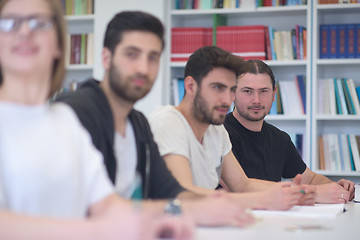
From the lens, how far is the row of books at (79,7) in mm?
4602

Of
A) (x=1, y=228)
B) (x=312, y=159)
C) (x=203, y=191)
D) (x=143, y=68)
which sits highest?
(x=143, y=68)

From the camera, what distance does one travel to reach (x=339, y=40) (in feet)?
13.7

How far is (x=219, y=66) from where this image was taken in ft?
6.94

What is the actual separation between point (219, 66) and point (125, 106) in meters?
0.58

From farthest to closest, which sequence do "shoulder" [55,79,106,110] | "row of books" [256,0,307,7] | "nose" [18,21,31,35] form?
"row of books" [256,0,307,7]
"shoulder" [55,79,106,110]
"nose" [18,21,31,35]

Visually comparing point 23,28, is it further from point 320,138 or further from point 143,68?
point 320,138

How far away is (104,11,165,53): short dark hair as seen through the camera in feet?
5.33

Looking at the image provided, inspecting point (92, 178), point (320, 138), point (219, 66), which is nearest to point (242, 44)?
point (320, 138)

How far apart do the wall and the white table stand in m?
2.77

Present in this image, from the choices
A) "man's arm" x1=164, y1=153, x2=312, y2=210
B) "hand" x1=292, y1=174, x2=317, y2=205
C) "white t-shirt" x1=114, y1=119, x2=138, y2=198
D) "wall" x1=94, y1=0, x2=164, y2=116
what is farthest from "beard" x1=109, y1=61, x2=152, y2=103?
"wall" x1=94, y1=0, x2=164, y2=116

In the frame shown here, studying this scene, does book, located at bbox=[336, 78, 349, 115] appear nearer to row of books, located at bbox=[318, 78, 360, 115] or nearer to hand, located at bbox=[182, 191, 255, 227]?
row of books, located at bbox=[318, 78, 360, 115]

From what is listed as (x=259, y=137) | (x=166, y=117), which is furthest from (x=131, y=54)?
(x=259, y=137)

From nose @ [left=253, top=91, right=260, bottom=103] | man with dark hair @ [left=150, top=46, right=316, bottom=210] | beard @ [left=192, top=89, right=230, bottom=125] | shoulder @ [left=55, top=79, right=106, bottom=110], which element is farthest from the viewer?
nose @ [left=253, top=91, right=260, bottom=103]

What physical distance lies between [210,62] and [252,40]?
2.26 m
